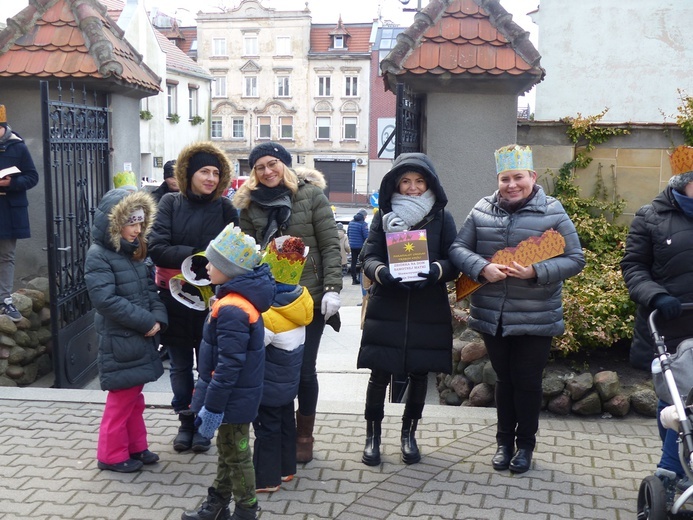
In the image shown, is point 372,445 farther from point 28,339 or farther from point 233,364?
point 28,339

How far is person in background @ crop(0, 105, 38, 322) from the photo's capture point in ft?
22.0

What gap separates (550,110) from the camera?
56.6 feet

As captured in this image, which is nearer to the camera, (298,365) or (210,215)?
(298,365)

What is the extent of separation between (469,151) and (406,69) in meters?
0.95

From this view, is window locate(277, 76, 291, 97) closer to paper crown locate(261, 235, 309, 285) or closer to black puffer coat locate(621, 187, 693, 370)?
paper crown locate(261, 235, 309, 285)

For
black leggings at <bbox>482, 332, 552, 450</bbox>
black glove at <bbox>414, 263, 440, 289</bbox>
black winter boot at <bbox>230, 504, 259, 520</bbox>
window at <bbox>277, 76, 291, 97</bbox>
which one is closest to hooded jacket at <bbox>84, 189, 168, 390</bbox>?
black winter boot at <bbox>230, 504, 259, 520</bbox>

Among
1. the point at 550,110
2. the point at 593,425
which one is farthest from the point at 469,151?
the point at 550,110

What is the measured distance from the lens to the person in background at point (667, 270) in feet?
13.7

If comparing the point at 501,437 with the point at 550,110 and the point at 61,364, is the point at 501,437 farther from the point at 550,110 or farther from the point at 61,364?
the point at 550,110

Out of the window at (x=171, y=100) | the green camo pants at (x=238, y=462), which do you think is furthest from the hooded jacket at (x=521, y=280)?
the window at (x=171, y=100)

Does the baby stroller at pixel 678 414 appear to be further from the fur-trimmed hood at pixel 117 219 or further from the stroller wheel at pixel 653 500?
the fur-trimmed hood at pixel 117 219

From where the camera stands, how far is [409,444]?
490 cm

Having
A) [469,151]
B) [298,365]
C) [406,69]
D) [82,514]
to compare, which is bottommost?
[82,514]

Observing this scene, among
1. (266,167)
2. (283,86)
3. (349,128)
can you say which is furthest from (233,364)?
(283,86)
